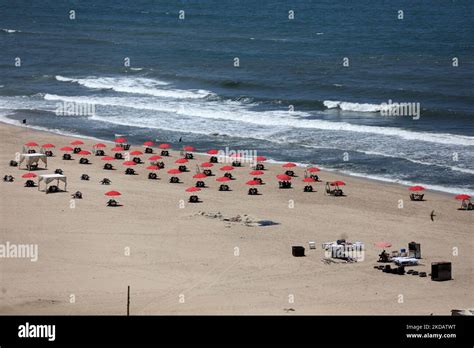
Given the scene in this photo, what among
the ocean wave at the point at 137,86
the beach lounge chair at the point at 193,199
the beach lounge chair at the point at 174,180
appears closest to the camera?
the beach lounge chair at the point at 193,199

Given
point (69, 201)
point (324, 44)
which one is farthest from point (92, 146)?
point (324, 44)

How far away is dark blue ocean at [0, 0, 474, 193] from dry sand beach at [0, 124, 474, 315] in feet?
29.6

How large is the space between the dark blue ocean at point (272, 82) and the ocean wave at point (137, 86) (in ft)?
0.62

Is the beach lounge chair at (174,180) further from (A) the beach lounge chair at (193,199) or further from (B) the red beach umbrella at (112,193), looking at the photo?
(B) the red beach umbrella at (112,193)

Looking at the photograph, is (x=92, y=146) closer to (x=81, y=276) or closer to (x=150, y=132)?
(x=150, y=132)

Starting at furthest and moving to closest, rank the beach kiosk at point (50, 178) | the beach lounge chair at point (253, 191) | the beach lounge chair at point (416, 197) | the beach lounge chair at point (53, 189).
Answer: the beach lounge chair at point (253, 191), the beach lounge chair at point (53, 189), the beach kiosk at point (50, 178), the beach lounge chair at point (416, 197)

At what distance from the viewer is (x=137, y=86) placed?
95125 millimetres

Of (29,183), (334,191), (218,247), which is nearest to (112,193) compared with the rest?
(29,183)

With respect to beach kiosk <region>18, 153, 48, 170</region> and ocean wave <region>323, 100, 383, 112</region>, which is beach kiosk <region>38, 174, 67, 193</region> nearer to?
beach kiosk <region>18, 153, 48, 170</region>

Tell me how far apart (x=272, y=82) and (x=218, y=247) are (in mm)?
53066

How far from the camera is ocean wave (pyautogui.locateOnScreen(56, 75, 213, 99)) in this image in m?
90.3

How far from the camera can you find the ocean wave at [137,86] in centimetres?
9029

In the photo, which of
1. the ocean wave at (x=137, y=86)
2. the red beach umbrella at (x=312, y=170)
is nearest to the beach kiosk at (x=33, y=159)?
the red beach umbrella at (x=312, y=170)

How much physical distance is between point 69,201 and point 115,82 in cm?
4842
